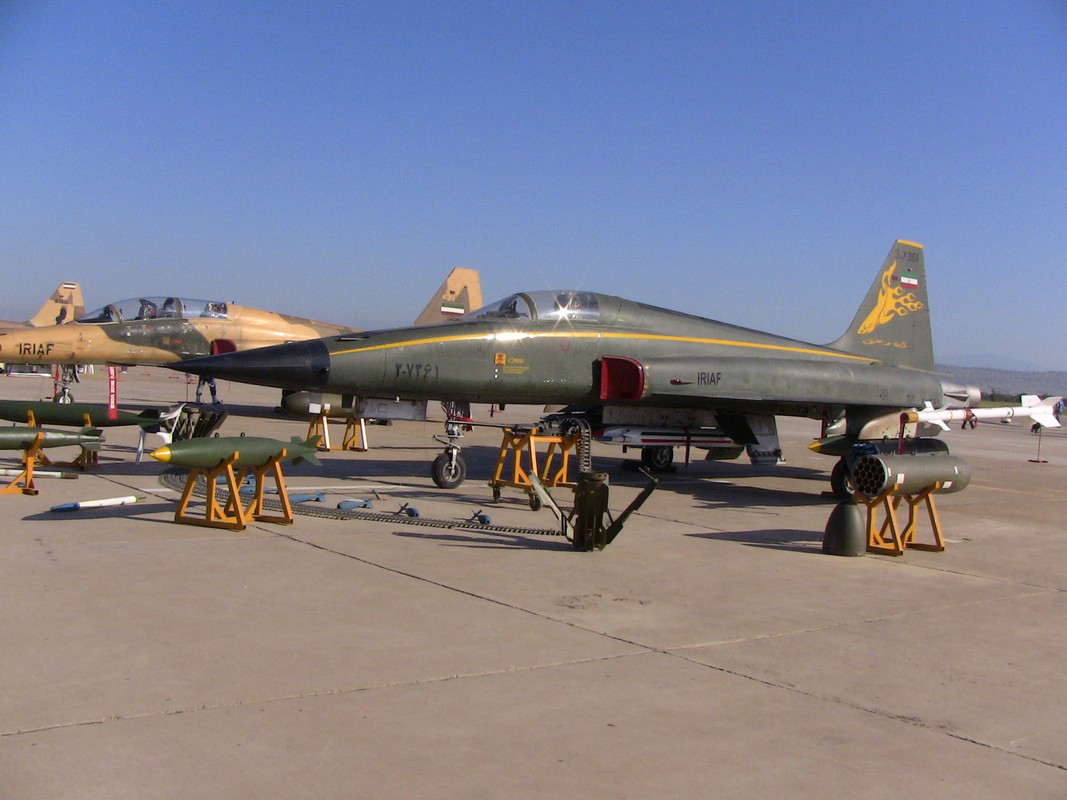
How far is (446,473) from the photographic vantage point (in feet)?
37.9

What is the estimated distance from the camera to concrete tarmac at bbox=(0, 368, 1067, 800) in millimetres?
3604

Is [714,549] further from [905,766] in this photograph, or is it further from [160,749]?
[160,749]

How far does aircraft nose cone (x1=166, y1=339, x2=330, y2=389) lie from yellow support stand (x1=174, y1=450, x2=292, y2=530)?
177 cm

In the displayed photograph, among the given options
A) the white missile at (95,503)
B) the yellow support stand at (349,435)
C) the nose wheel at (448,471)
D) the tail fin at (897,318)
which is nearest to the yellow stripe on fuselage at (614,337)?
the tail fin at (897,318)

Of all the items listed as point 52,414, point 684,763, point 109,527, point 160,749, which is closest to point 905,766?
point 684,763

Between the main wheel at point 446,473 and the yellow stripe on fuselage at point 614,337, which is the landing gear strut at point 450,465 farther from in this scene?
the yellow stripe on fuselage at point 614,337

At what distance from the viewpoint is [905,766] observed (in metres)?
3.82

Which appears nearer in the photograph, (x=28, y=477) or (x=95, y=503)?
(x=95, y=503)

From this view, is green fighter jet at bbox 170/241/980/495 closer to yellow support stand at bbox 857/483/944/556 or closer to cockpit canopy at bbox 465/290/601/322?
cockpit canopy at bbox 465/290/601/322

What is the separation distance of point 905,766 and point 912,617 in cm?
269

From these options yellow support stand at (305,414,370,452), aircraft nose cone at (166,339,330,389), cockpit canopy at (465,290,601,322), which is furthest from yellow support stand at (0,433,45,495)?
yellow support stand at (305,414,370,452)

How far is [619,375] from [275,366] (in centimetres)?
426

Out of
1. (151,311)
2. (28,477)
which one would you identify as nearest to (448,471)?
(28,477)

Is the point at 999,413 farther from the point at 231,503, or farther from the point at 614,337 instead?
the point at 231,503
